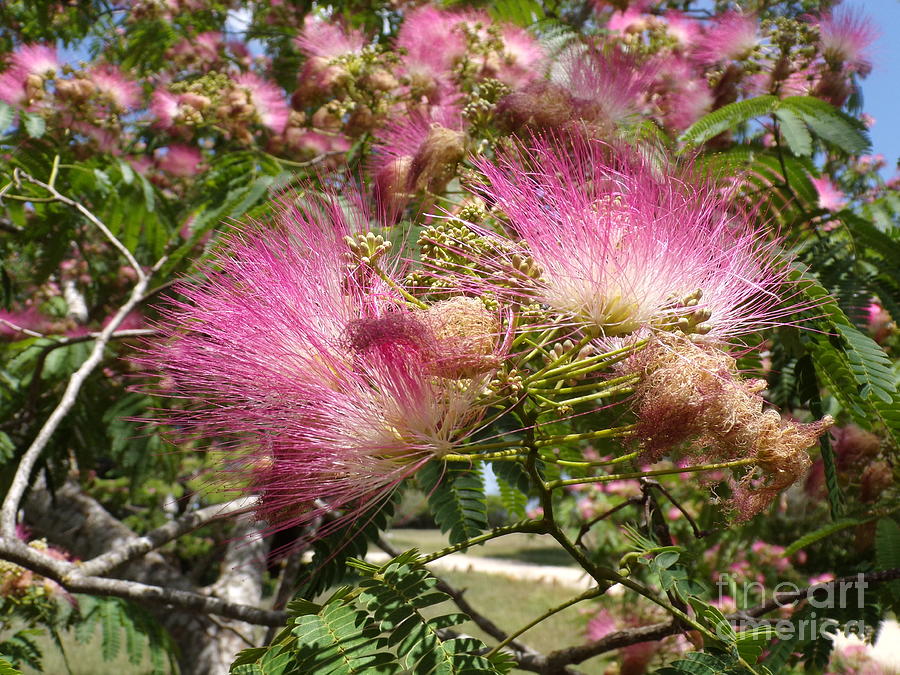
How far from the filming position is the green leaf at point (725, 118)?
2174mm

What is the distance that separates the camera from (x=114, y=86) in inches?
160

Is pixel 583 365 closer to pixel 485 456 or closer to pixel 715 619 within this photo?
pixel 485 456

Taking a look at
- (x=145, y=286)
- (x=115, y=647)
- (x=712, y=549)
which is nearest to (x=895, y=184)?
(x=712, y=549)

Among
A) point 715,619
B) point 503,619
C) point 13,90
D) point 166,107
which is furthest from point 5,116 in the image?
point 503,619

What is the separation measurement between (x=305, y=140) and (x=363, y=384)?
3.17 m

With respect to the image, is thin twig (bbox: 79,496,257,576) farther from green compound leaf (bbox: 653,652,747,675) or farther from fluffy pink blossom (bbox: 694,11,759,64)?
fluffy pink blossom (bbox: 694,11,759,64)

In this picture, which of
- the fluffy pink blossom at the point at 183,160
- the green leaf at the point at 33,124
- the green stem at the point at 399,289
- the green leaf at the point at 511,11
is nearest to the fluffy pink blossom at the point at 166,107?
the fluffy pink blossom at the point at 183,160

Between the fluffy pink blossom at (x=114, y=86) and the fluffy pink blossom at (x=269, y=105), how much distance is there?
676mm

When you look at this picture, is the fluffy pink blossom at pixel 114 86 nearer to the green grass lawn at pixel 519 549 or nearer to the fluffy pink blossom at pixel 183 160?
the fluffy pink blossom at pixel 183 160

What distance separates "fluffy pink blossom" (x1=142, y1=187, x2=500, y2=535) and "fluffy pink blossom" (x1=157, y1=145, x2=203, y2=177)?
3.72 meters

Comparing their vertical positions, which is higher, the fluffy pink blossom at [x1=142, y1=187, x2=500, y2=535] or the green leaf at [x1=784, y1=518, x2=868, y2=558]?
the fluffy pink blossom at [x1=142, y1=187, x2=500, y2=535]

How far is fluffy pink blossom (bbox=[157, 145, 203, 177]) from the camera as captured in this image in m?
4.87

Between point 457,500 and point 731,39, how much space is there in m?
2.51

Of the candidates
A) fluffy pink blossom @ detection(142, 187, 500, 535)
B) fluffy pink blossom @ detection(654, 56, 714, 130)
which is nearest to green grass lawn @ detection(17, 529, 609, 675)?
fluffy pink blossom @ detection(654, 56, 714, 130)
